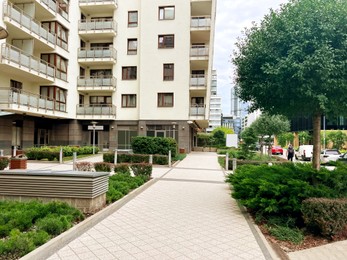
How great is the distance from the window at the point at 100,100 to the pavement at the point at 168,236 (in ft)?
78.7

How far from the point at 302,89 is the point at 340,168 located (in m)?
2.38

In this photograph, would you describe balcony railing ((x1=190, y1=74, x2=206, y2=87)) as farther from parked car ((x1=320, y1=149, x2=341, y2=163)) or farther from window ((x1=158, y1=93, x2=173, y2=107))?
parked car ((x1=320, y1=149, x2=341, y2=163))

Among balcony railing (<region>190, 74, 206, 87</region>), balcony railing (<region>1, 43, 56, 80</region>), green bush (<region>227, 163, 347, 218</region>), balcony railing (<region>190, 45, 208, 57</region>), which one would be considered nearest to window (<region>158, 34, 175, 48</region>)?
balcony railing (<region>190, 45, 208, 57</region>)

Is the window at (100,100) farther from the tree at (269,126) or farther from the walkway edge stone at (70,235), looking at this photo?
the walkway edge stone at (70,235)

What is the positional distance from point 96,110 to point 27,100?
8852 millimetres

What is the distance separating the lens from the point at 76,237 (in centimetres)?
479

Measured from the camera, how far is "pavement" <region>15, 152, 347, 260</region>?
4215 mm

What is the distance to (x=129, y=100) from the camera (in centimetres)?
2944

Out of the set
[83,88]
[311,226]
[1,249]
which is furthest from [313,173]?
[83,88]

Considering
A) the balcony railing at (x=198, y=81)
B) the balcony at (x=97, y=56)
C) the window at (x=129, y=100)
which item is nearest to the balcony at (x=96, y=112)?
the window at (x=129, y=100)

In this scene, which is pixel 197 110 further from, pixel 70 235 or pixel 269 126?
pixel 70 235

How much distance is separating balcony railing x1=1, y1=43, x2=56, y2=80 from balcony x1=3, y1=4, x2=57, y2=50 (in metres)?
1.57

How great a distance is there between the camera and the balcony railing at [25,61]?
61.6ft

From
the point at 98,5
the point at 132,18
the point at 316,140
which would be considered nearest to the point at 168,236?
the point at 316,140
